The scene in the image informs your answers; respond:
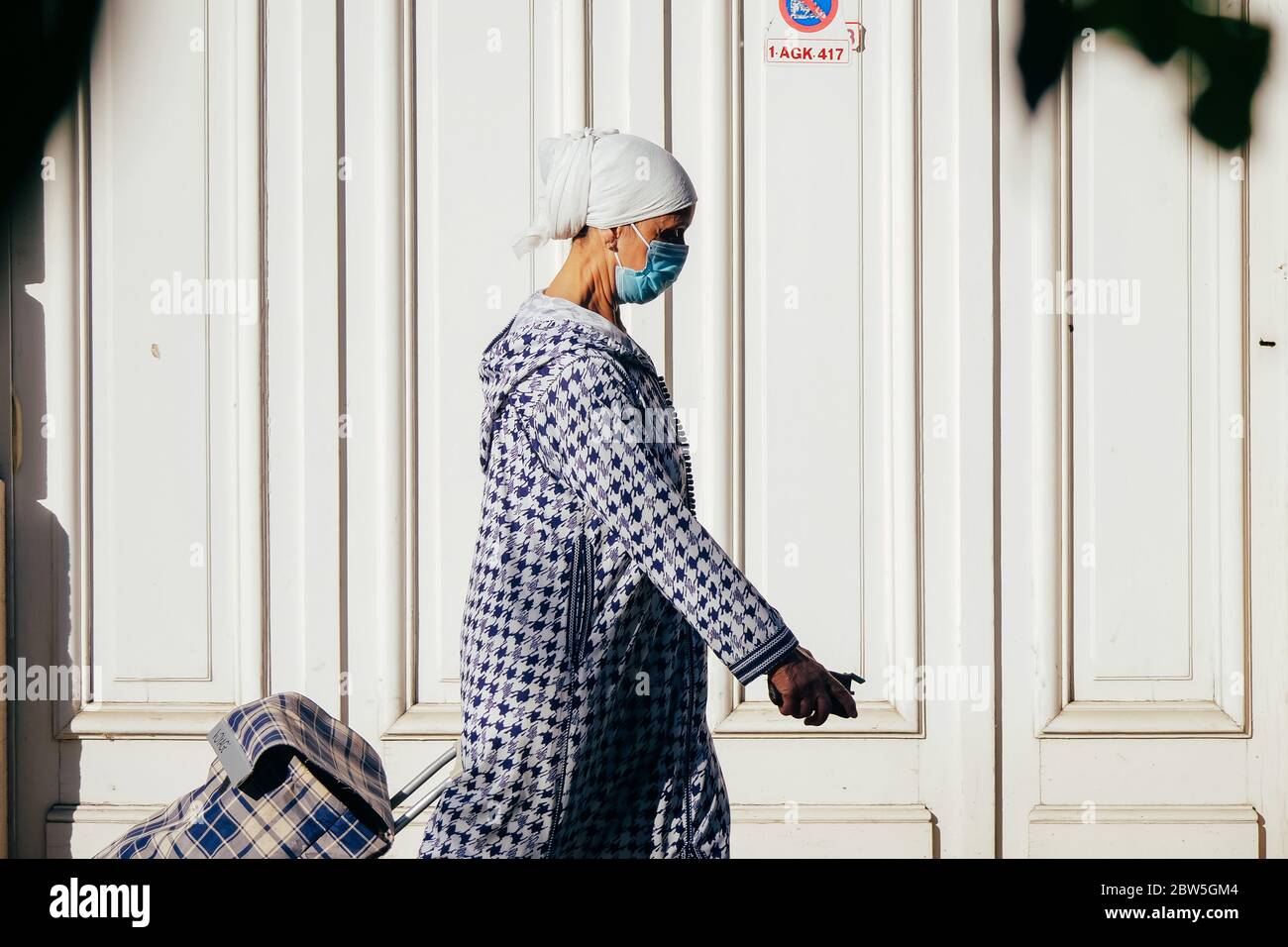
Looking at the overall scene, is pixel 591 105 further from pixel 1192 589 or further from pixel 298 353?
pixel 1192 589

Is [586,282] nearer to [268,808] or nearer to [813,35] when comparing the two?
[268,808]

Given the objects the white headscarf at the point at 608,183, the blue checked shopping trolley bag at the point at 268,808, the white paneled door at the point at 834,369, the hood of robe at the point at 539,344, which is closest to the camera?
the blue checked shopping trolley bag at the point at 268,808

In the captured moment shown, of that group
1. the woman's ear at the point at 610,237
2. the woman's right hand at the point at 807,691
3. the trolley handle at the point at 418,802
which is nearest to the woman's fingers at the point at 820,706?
the woman's right hand at the point at 807,691

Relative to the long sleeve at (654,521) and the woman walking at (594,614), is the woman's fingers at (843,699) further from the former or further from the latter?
the long sleeve at (654,521)

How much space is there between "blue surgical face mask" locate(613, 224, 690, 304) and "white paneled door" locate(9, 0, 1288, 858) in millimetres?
1067

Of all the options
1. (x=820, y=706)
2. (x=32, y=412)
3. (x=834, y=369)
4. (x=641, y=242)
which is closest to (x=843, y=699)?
(x=820, y=706)

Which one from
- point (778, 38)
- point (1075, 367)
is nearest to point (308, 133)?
point (778, 38)

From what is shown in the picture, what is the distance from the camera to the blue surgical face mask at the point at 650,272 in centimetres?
209

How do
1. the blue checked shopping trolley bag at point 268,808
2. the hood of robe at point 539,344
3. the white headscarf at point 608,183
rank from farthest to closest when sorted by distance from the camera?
the white headscarf at point 608,183, the hood of robe at point 539,344, the blue checked shopping trolley bag at point 268,808

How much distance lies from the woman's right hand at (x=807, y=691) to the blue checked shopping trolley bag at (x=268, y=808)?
68 cm

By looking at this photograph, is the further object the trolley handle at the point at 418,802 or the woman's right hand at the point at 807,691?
the trolley handle at the point at 418,802

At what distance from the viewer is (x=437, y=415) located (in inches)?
126

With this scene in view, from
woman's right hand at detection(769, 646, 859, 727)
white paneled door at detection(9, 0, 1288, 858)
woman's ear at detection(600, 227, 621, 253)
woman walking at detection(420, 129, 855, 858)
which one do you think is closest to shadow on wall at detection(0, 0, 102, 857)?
white paneled door at detection(9, 0, 1288, 858)

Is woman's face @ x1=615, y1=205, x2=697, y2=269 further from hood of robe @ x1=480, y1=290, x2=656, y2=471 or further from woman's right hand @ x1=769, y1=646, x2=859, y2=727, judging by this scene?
woman's right hand @ x1=769, y1=646, x2=859, y2=727
